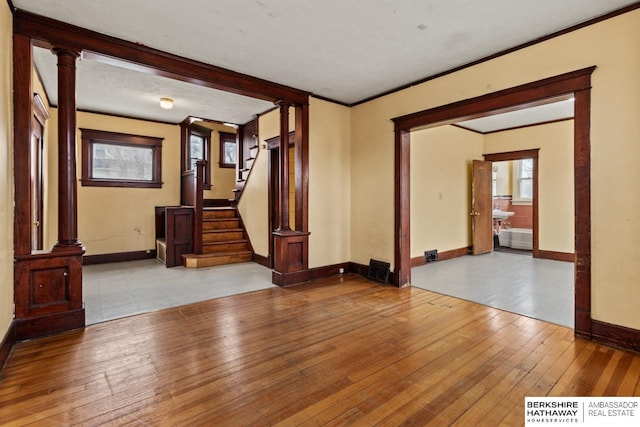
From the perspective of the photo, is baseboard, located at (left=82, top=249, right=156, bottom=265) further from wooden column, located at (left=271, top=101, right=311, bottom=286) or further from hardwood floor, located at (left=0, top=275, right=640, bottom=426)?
hardwood floor, located at (left=0, top=275, right=640, bottom=426)

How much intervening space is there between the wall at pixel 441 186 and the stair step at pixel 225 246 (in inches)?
132

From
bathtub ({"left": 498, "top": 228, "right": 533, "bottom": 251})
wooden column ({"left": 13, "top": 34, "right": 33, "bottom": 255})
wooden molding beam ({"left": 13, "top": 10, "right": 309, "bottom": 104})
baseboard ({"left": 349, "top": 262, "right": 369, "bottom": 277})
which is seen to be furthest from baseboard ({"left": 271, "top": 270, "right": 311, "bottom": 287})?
bathtub ({"left": 498, "top": 228, "right": 533, "bottom": 251})

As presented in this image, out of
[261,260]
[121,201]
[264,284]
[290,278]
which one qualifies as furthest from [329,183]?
[121,201]

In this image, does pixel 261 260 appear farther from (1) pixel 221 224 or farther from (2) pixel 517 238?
(2) pixel 517 238

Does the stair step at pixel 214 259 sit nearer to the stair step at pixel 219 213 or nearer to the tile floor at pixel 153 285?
the tile floor at pixel 153 285

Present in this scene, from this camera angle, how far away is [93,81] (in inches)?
171

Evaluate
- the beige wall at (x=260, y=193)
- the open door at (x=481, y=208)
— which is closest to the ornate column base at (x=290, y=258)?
the beige wall at (x=260, y=193)

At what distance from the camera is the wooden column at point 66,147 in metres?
2.85

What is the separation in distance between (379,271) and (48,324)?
3.79 meters

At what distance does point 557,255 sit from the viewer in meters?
6.11

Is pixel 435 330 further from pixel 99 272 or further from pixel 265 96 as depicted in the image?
pixel 99 272

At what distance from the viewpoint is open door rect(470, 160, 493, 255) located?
6691mm

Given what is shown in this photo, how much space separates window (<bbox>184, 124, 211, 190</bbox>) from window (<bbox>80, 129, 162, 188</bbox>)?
59 centimetres

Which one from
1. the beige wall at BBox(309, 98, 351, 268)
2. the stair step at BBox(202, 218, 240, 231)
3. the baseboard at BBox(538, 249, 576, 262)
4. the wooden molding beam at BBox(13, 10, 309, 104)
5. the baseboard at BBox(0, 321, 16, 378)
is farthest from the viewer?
the stair step at BBox(202, 218, 240, 231)
